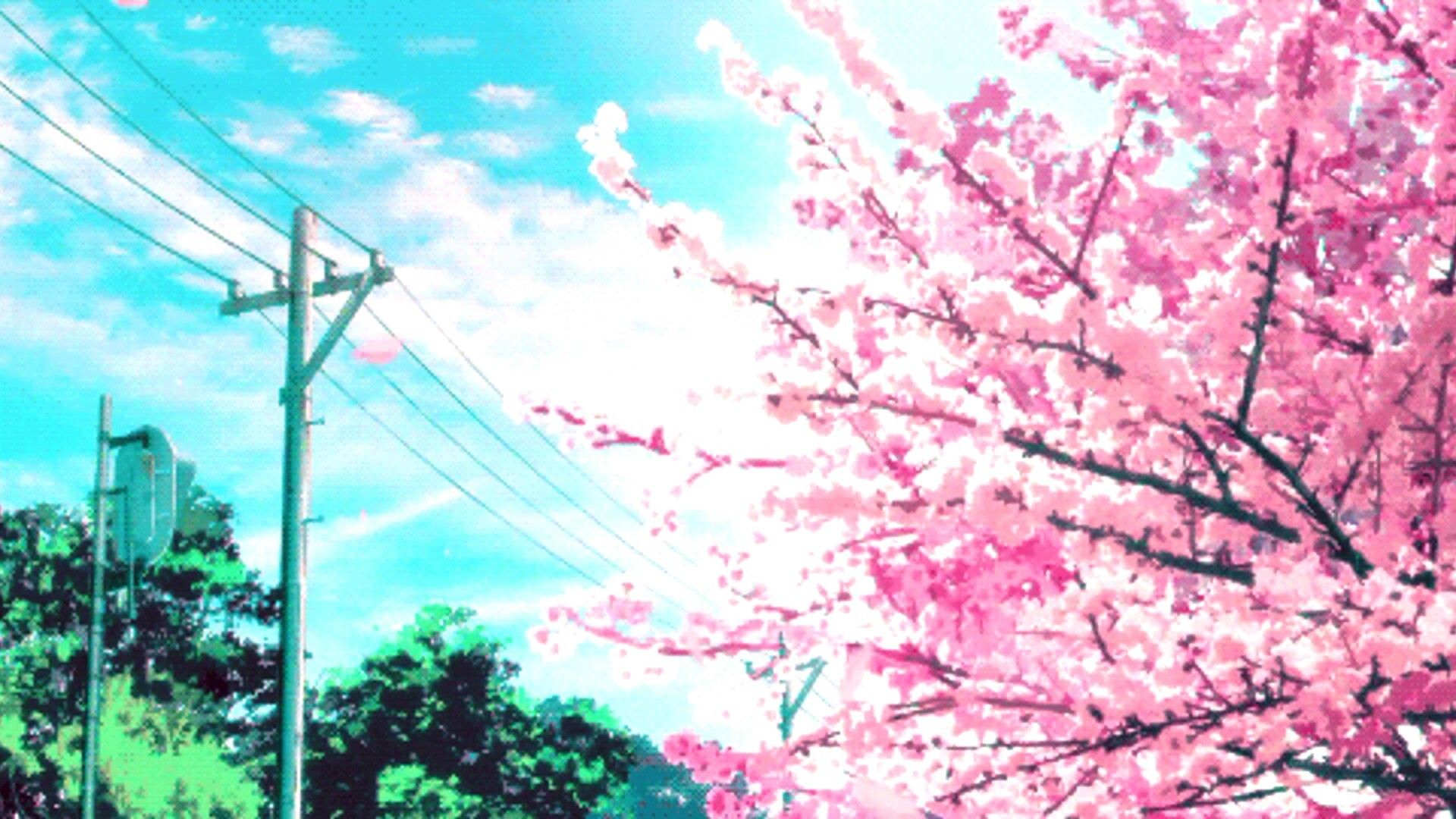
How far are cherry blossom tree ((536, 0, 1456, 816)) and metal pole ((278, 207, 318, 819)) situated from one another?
6747mm

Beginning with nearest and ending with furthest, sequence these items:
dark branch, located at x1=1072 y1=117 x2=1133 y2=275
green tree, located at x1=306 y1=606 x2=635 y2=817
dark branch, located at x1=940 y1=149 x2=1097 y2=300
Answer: dark branch, located at x1=1072 y1=117 x2=1133 y2=275 < dark branch, located at x1=940 y1=149 x2=1097 y2=300 < green tree, located at x1=306 y1=606 x2=635 y2=817

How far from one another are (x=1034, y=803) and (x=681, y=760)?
123cm

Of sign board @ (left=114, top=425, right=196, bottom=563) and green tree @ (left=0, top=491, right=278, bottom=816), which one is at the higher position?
green tree @ (left=0, top=491, right=278, bottom=816)

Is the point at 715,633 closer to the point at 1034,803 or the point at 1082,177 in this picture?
the point at 1034,803

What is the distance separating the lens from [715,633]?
4082mm

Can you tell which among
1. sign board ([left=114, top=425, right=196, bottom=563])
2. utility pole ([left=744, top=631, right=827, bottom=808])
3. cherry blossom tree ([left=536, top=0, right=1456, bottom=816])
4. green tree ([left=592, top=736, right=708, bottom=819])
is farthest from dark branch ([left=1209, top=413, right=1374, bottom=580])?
green tree ([left=592, top=736, right=708, bottom=819])

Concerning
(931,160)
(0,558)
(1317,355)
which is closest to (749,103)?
(931,160)

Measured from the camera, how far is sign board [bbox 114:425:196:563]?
9.70 m

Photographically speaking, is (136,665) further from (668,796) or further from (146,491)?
(668,796)

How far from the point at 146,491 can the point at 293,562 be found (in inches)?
55.2

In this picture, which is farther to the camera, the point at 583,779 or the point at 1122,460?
the point at 583,779

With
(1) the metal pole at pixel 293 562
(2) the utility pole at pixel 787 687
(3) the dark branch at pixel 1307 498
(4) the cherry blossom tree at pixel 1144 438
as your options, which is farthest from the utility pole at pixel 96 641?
(3) the dark branch at pixel 1307 498

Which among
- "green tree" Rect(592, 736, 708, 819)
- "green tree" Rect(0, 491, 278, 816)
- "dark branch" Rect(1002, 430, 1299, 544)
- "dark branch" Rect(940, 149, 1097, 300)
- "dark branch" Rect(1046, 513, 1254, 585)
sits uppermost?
"green tree" Rect(592, 736, 708, 819)

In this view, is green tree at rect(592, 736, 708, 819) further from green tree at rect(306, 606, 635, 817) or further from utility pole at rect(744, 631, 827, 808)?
utility pole at rect(744, 631, 827, 808)
